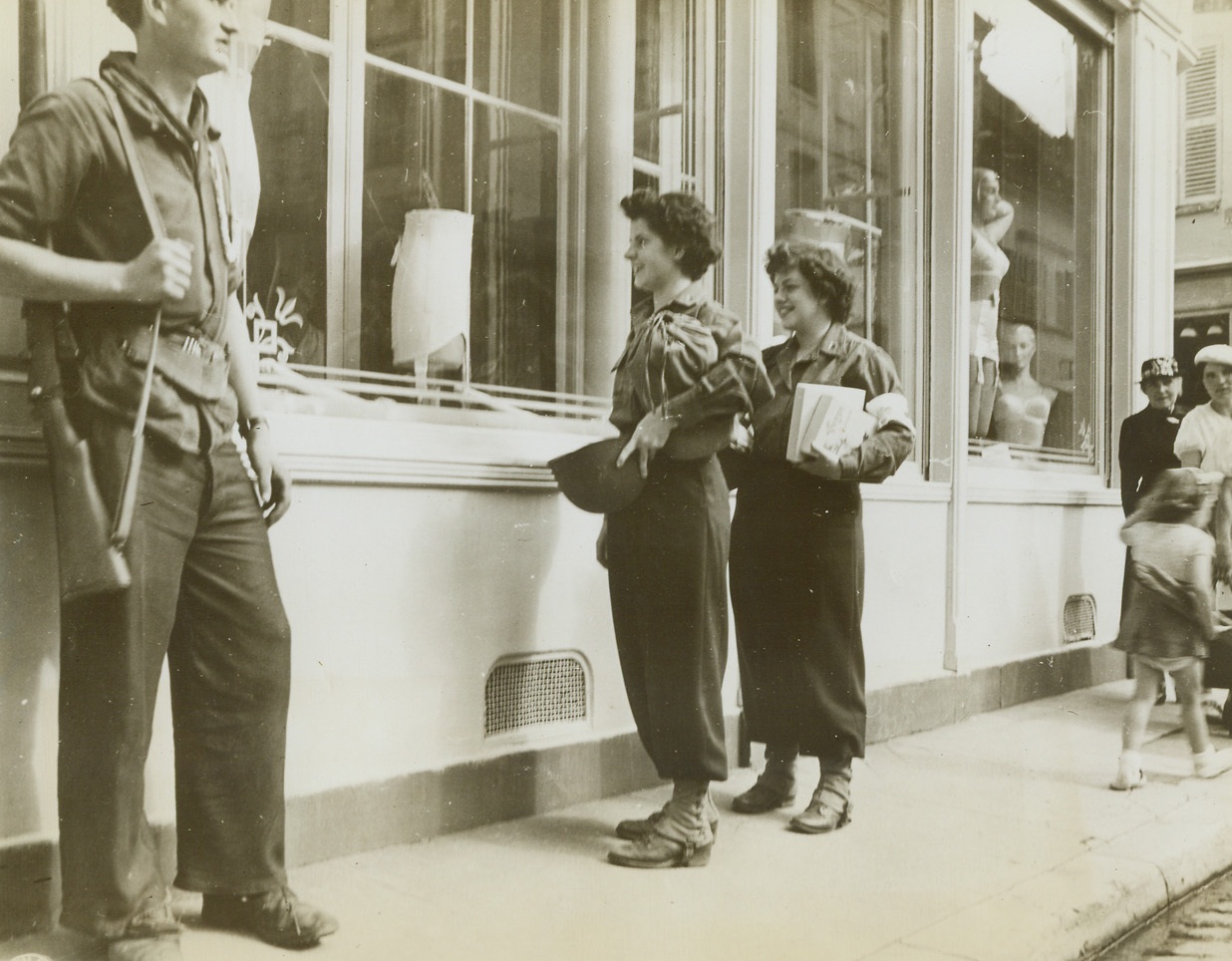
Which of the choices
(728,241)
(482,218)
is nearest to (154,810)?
(482,218)

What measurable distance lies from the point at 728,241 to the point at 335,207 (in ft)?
6.07

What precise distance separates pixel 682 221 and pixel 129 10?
5.21 feet

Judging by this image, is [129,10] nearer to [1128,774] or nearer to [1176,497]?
[1176,497]

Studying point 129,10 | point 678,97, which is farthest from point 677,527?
point 678,97

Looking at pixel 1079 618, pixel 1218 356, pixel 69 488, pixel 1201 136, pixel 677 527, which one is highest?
pixel 1201 136

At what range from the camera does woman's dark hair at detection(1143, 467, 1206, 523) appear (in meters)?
4.95

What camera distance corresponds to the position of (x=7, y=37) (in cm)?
292

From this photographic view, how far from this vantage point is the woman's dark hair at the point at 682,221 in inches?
146

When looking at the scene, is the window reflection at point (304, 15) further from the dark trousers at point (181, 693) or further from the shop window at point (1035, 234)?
the shop window at point (1035, 234)

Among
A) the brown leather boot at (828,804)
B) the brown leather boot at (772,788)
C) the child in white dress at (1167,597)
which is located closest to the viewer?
the brown leather boot at (828,804)

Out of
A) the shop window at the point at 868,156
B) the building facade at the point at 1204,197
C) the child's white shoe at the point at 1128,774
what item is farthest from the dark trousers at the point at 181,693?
the building facade at the point at 1204,197

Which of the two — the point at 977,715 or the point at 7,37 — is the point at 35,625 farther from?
the point at 977,715

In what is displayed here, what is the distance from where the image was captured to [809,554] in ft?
14.0

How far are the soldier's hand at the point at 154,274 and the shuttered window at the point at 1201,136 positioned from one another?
21.1 ft
